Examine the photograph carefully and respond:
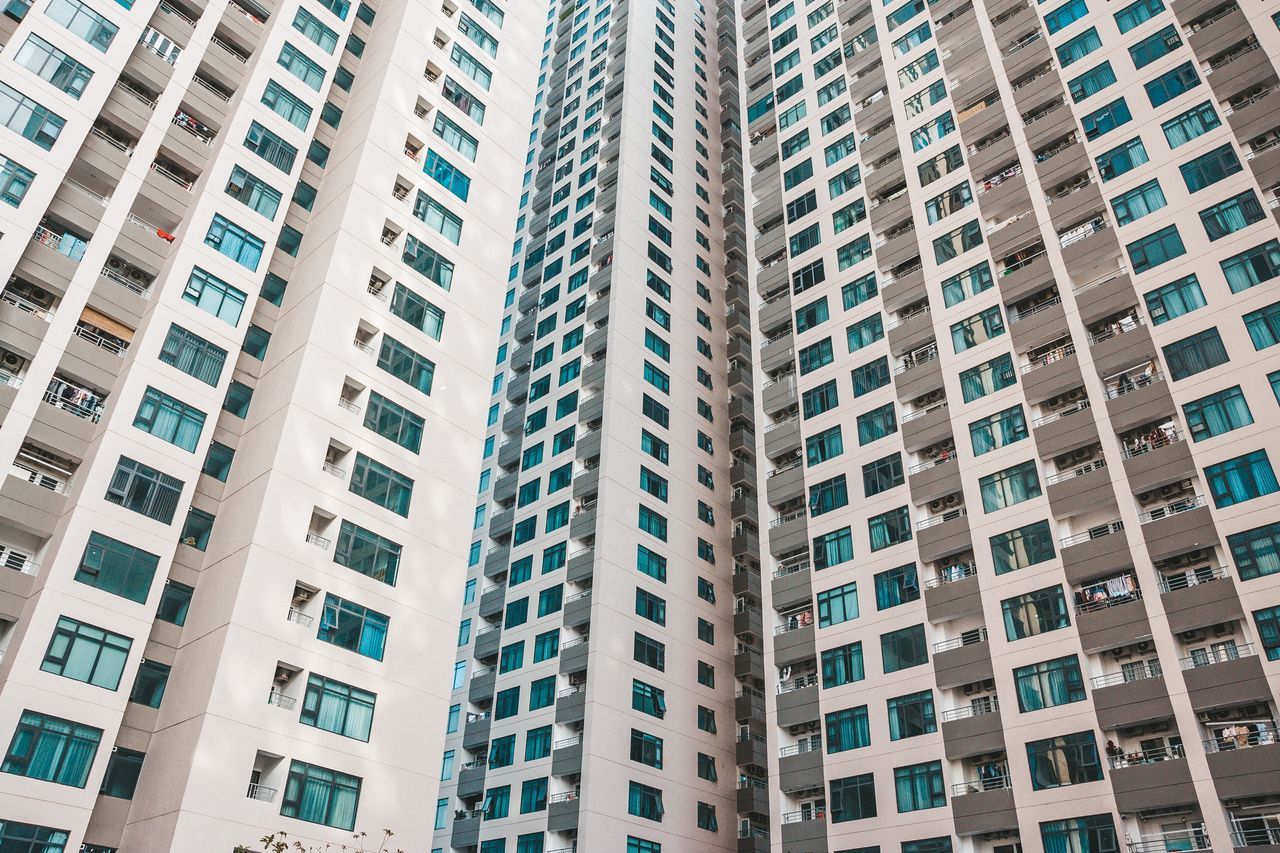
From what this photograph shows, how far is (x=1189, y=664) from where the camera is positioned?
123 ft

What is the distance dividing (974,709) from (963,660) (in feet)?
6.75

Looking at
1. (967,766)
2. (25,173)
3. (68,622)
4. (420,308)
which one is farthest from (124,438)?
(967,766)

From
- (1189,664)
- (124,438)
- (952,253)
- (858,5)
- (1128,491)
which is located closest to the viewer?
(124,438)

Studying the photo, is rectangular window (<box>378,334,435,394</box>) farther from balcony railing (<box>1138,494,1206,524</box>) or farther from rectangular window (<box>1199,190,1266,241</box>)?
rectangular window (<box>1199,190,1266,241</box>)

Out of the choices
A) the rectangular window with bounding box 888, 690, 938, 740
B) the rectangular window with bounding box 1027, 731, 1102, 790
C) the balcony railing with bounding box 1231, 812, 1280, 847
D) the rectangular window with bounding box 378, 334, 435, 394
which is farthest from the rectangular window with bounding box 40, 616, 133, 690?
the balcony railing with bounding box 1231, 812, 1280, 847

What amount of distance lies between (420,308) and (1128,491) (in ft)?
101

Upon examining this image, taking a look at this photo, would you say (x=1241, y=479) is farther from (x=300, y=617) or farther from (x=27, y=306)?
(x=27, y=306)

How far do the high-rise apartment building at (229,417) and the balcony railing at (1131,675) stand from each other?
1001 inches

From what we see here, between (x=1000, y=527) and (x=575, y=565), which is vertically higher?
(x=575, y=565)

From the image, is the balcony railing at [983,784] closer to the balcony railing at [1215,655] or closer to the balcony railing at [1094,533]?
the balcony railing at [1215,655]

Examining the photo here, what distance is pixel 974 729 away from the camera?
41.7m

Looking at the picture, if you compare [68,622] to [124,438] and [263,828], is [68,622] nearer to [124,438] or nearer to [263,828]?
[124,438]

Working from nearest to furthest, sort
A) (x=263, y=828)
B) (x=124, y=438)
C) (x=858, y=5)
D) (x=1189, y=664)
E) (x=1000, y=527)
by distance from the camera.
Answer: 1. (x=263, y=828)
2. (x=124, y=438)
3. (x=1189, y=664)
4. (x=1000, y=527)
5. (x=858, y=5)

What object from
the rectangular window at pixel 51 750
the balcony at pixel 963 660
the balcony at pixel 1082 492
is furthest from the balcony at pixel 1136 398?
the rectangular window at pixel 51 750
